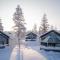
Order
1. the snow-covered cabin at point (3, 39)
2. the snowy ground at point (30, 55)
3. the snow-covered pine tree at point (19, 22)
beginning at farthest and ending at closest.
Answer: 1. the snow-covered pine tree at point (19, 22)
2. the snow-covered cabin at point (3, 39)
3. the snowy ground at point (30, 55)

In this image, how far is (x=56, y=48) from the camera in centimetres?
3075

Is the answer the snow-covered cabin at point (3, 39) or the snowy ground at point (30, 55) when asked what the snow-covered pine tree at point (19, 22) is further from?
the snowy ground at point (30, 55)

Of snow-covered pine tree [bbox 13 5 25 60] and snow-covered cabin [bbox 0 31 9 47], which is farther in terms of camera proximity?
snow-covered pine tree [bbox 13 5 25 60]

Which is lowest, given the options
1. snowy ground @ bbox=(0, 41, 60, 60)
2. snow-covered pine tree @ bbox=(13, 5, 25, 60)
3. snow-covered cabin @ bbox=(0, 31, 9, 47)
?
snowy ground @ bbox=(0, 41, 60, 60)

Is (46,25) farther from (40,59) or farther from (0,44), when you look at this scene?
(40,59)

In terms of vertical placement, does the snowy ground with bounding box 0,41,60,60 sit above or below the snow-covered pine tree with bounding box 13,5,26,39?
below

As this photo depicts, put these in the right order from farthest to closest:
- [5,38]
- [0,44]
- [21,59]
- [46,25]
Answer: [46,25] → [5,38] → [0,44] → [21,59]

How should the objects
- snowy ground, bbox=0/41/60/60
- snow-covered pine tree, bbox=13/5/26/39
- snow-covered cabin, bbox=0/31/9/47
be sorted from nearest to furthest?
snowy ground, bbox=0/41/60/60 → snow-covered cabin, bbox=0/31/9/47 → snow-covered pine tree, bbox=13/5/26/39

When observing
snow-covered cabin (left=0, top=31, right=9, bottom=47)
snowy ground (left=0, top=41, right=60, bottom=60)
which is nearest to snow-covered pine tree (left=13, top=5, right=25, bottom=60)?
snow-covered cabin (left=0, top=31, right=9, bottom=47)

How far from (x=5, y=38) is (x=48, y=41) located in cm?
1353

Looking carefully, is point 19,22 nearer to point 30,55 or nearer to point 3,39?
point 3,39

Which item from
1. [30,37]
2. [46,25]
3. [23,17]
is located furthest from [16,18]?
[46,25]

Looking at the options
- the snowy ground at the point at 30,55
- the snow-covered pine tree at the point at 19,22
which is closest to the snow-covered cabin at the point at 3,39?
the snowy ground at the point at 30,55

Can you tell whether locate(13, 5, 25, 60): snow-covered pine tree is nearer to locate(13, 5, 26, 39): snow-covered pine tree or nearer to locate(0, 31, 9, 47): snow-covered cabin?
locate(13, 5, 26, 39): snow-covered pine tree
